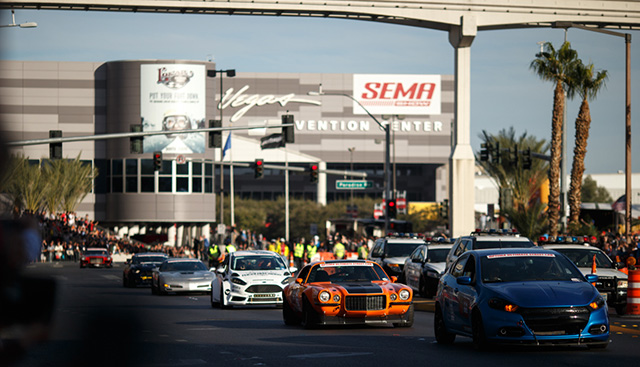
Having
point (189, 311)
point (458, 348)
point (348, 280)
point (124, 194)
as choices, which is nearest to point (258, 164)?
point (189, 311)

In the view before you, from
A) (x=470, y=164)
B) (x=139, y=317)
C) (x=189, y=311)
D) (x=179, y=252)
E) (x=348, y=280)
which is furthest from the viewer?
(x=179, y=252)

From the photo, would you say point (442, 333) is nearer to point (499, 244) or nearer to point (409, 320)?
point (409, 320)

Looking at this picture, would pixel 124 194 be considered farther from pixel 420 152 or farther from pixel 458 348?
pixel 458 348

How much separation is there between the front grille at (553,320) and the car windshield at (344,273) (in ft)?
21.9

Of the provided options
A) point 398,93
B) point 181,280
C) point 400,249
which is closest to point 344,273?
point 181,280

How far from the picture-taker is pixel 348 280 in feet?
63.3

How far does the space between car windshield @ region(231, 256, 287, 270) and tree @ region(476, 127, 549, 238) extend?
59.3ft

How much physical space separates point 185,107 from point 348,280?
83.2 m

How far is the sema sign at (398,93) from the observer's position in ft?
386

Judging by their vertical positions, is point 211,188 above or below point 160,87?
below

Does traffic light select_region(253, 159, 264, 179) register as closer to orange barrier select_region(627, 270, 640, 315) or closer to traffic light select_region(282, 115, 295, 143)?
traffic light select_region(282, 115, 295, 143)

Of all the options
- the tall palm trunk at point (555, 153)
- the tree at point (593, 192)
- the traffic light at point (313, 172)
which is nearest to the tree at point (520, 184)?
the tall palm trunk at point (555, 153)

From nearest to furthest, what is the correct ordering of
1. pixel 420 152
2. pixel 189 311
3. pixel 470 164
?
pixel 189 311 → pixel 470 164 → pixel 420 152

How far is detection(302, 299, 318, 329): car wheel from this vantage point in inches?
709
